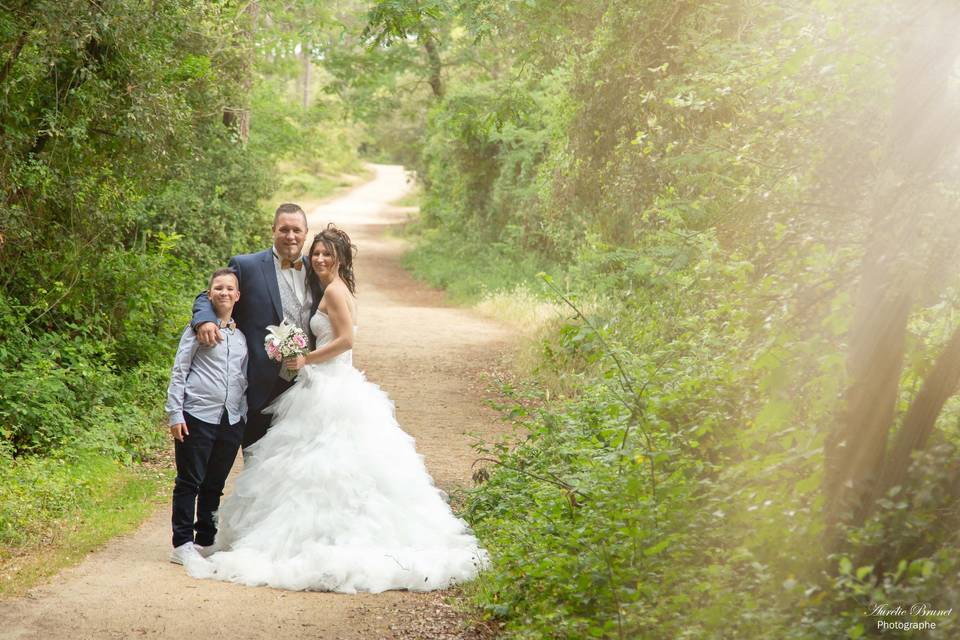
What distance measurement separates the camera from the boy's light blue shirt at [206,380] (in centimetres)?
637

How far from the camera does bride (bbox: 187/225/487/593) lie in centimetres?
614

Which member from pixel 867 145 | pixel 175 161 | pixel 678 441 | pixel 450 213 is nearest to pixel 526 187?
pixel 450 213

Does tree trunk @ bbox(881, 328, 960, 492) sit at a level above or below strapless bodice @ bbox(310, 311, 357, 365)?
above

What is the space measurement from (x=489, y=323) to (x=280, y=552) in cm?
1425

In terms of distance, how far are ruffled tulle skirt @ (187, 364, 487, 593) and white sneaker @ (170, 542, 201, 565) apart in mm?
85

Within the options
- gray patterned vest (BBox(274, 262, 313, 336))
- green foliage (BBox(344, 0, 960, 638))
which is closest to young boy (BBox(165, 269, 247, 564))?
gray patterned vest (BBox(274, 262, 313, 336))

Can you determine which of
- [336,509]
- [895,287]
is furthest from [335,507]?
[895,287]

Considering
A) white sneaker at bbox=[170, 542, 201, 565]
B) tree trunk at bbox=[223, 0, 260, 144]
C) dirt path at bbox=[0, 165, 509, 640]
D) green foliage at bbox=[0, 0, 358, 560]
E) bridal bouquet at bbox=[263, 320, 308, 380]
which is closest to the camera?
dirt path at bbox=[0, 165, 509, 640]

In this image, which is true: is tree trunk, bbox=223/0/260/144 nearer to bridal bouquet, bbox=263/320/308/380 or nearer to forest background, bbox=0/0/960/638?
forest background, bbox=0/0/960/638

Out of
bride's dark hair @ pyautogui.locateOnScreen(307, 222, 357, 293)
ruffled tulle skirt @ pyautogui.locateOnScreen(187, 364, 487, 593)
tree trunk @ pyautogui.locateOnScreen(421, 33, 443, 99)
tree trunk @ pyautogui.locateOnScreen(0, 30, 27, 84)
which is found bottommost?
ruffled tulle skirt @ pyautogui.locateOnScreen(187, 364, 487, 593)

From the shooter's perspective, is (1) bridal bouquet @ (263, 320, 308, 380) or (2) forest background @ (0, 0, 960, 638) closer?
(2) forest background @ (0, 0, 960, 638)

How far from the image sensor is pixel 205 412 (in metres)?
6.41

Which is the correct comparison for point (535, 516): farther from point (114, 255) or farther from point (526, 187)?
point (526, 187)

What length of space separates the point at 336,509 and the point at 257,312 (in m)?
1.36
